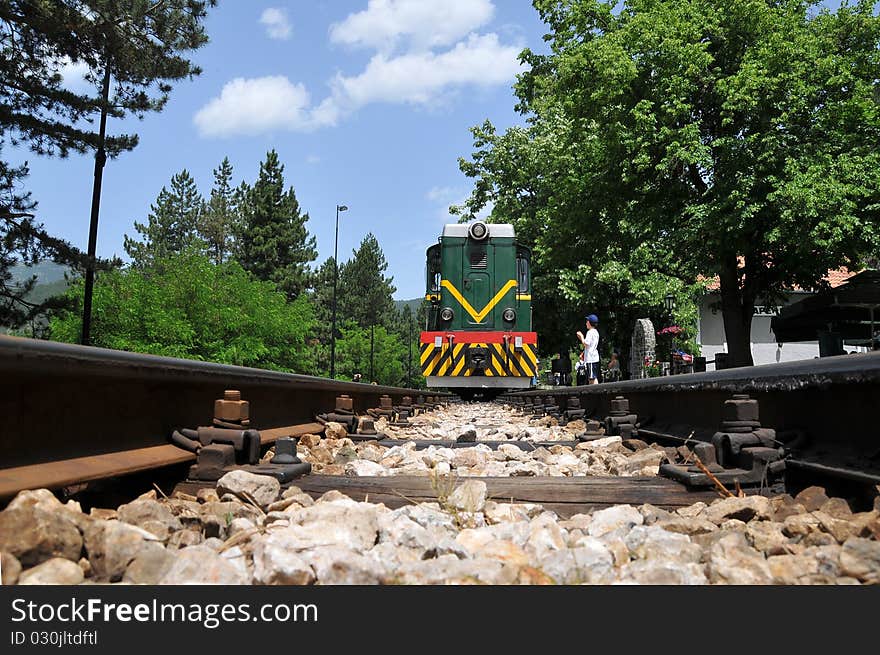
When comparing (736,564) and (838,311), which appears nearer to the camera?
(736,564)

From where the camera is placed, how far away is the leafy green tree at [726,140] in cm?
1702

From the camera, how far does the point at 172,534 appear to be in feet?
6.46

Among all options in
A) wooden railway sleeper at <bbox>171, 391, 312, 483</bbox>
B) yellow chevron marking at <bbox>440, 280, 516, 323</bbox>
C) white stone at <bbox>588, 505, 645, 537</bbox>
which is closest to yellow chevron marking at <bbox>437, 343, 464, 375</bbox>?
yellow chevron marking at <bbox>440, 280, 516, 323</bbox>

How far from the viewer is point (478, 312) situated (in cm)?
1425

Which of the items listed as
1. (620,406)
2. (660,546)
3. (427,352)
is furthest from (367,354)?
(660,546)

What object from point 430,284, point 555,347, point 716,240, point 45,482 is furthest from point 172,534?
point 555,347

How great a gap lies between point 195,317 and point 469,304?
14561 millimetres

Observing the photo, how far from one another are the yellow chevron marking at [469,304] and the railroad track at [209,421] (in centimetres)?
1027

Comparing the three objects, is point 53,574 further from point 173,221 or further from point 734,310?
point 173,221

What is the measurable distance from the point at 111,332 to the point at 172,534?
2300 centimetres

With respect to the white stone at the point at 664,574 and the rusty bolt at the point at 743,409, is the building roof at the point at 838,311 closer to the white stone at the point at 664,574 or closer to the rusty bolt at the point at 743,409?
the rusty bolt at the point at 743,409

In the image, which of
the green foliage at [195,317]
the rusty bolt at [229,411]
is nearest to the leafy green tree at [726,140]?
the green foliage at [195,317]
